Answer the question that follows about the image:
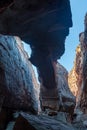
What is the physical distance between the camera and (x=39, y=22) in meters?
8.12

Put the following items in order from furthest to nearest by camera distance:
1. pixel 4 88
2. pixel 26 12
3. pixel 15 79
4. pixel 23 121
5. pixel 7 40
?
1. pixel 7 40
2. pixel 15 79
3. pixel 4 88
4. pixel 26 12
5. pixel 23 121

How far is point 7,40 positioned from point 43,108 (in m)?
4.82

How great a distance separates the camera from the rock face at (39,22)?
708 cm

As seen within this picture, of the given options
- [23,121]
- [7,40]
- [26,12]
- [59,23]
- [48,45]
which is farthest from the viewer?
[7,40]

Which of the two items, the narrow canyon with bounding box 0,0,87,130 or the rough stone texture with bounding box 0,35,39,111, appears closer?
the narrow canyon with bounding box 0,0,87,130

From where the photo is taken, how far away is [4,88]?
31.8 feet

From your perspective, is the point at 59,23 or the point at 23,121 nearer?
the point at 23,121

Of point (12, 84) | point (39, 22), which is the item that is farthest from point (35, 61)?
point (39, 22)

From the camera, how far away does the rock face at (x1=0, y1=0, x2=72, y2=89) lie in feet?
23.2

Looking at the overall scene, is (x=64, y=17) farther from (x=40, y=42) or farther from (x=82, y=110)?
(x=82, y=110)

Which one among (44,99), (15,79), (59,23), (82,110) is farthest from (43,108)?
(59,23)

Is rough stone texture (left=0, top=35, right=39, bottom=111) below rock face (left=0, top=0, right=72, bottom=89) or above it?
below

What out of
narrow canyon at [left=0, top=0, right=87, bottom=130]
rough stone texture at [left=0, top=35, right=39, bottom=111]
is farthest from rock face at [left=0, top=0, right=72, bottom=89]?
rough stone texture at [left=0, top=35, right=39, bottom=111]

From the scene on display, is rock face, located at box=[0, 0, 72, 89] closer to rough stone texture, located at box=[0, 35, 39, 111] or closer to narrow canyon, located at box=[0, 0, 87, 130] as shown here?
narrow canyon, located at box=[0, 0, 87, 130]
